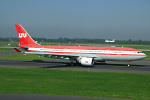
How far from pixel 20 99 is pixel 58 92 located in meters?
3.85

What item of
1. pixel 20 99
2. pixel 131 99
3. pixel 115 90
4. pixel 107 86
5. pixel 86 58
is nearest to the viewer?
pixel 20 99

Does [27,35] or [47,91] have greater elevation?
[27,35]

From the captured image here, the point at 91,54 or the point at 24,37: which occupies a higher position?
the point at 24,37

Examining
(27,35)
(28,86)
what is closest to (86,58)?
(27,35)

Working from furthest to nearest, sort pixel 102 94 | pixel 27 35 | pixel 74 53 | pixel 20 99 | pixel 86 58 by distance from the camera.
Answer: pixel 27 35, pixel 74 53, pixel 86 58, pixel 102 94, pixel 20 99

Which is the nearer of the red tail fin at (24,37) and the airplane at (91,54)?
the airplane at (91,54)

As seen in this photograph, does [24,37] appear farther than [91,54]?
Yes

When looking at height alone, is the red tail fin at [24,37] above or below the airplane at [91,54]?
above

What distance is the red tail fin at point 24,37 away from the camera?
4572 cm

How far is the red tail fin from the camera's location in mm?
45719

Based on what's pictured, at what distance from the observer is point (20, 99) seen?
1428cm

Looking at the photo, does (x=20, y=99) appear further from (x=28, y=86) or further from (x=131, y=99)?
(x=131, y=99)

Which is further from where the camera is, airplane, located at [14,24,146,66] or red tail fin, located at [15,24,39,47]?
red tail fin, located at [15,24,39,47]

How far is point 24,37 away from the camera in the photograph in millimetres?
45781
